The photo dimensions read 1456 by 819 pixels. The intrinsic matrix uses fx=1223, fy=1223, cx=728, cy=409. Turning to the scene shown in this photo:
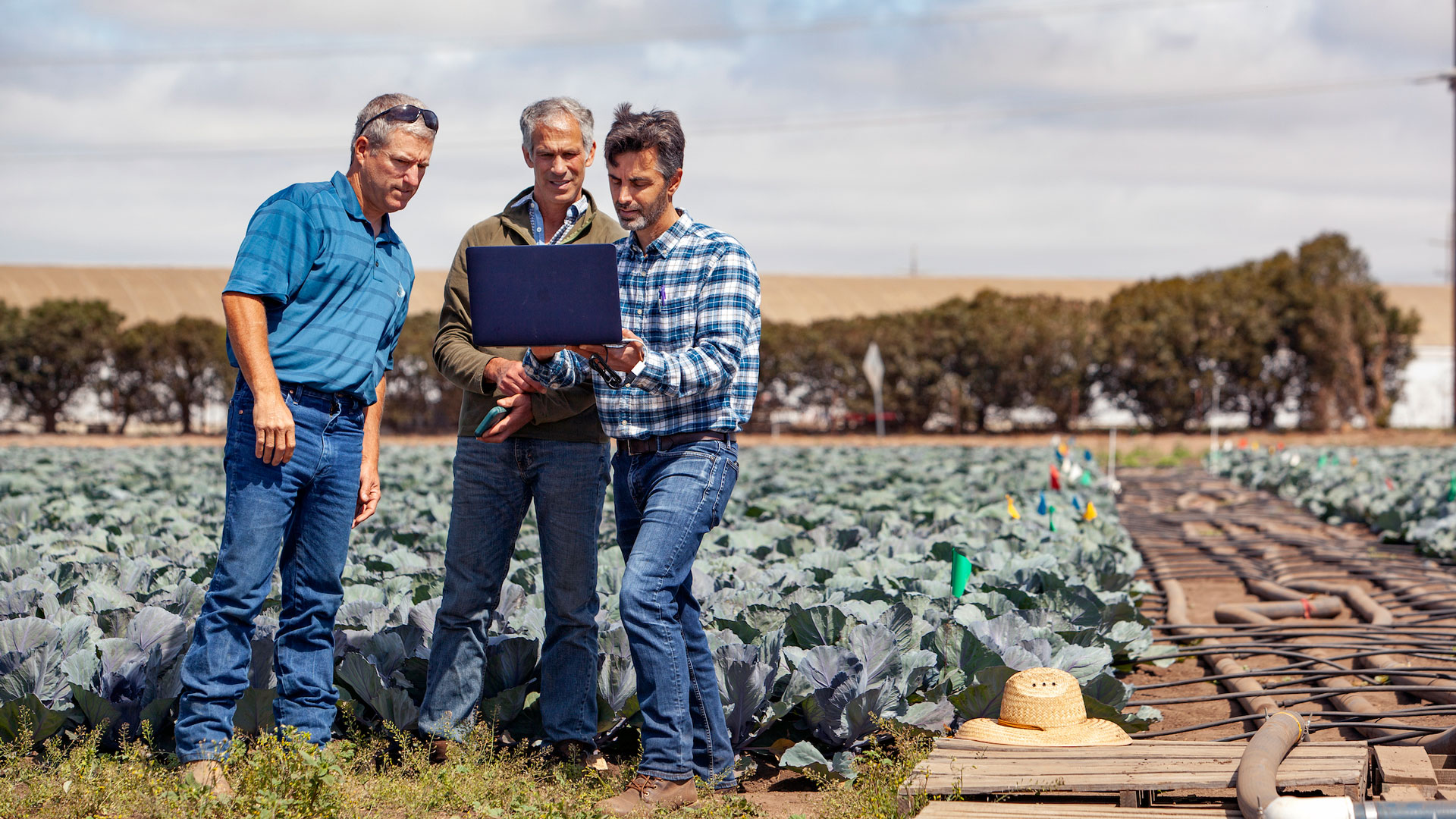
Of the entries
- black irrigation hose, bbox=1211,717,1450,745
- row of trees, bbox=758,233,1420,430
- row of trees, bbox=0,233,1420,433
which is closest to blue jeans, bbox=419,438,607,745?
black irrigation hose, bbox=1211,717,1450,745

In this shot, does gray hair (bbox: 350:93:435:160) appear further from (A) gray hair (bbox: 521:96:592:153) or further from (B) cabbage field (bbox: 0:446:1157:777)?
(B) cabbage field (bbox: 0:446:1157:777)

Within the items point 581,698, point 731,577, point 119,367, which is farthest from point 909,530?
point 119,367

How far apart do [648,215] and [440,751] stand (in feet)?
5.84

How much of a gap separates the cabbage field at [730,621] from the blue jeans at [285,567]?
1.26ft

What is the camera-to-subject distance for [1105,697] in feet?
13.6

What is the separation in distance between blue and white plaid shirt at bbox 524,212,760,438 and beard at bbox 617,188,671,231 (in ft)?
0.26

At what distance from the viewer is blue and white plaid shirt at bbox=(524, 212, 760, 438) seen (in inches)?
133

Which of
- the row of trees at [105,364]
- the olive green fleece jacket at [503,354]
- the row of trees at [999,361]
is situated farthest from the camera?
the row of trees at [999,361]

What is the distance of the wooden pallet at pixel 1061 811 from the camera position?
304 centimetres

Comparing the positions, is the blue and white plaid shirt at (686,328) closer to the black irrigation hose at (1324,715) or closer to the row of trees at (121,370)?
the black irrigation hose at (1324,715)

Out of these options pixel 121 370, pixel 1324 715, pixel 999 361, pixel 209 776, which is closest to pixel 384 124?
pixel 209 776

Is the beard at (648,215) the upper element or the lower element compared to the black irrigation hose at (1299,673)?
upper

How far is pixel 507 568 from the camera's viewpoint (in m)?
3.78

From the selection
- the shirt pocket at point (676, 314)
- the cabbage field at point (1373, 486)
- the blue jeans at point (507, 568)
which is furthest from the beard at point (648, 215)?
the cabbage field at point (1373, 486)
